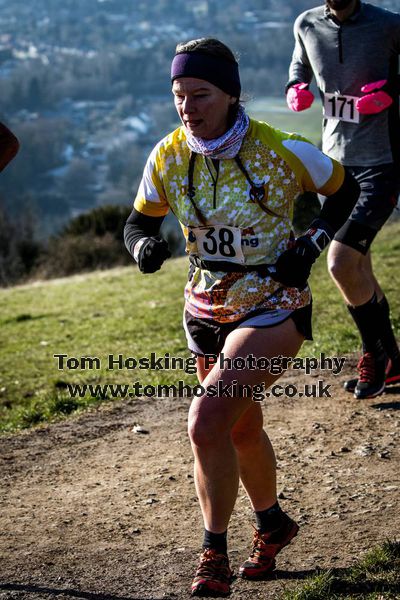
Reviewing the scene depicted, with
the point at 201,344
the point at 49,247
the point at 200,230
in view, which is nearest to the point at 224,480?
the point at 201,344

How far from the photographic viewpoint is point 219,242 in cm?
397

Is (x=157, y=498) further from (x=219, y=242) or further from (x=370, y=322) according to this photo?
(x=370, y=322)

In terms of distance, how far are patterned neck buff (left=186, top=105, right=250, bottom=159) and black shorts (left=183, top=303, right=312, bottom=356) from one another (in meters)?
0.67

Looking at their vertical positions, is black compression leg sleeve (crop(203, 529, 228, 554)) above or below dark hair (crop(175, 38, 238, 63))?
below

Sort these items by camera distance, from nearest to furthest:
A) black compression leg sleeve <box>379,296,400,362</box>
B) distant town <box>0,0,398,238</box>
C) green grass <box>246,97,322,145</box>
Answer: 1. black compression leg sleeve <box>379,296,400,362</box>
2. green grass <box>246,97,322,145</box>
3. distant town <box>0,0,398,238</box>

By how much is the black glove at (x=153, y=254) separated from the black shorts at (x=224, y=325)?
0.34 m

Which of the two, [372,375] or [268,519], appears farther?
[372,375]

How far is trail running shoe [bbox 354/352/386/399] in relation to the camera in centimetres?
653

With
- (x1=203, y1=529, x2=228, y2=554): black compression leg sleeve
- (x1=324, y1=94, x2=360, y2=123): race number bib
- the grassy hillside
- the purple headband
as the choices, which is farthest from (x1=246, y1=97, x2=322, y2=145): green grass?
(x1=203, y1=529, x2=228, y2=554): black compression leg sleeve

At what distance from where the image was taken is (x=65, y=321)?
→ 13.1m

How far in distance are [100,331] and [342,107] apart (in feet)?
19.8

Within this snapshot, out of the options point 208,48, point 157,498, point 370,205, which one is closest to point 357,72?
point 370,205

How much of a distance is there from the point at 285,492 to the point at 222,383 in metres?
1.70

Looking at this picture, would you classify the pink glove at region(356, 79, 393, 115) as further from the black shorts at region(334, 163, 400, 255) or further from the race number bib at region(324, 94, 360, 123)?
the black shorts at region(334, 163, 400, 255)
